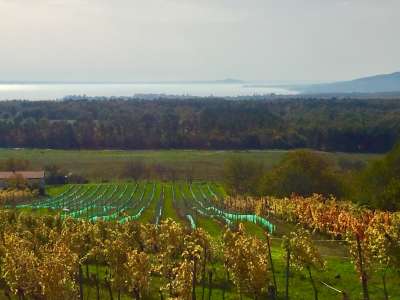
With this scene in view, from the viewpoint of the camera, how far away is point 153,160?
10225cm

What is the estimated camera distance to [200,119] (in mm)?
147000

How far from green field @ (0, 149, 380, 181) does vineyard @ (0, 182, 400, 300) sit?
131ft

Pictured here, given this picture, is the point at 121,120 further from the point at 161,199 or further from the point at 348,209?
the point at 348,209

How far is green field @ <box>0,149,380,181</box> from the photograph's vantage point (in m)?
87.3

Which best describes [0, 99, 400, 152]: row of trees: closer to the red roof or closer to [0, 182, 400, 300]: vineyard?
the red roof

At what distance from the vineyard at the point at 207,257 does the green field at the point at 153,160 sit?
131 ft

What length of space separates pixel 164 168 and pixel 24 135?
50.1 meters

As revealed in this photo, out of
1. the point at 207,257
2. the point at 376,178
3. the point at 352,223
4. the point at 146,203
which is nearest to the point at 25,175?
the point at 146,203

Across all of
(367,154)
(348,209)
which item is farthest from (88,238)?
(367,154)

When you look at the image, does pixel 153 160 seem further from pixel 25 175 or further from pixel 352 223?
pixel 352 223

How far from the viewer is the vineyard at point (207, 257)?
17312 mm

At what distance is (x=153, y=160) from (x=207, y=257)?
78.4 metres

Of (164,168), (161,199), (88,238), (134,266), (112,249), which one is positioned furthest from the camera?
(164,168)

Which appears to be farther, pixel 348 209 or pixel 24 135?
pixel 24 135
